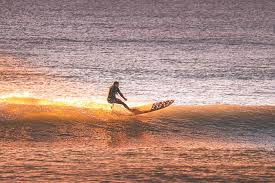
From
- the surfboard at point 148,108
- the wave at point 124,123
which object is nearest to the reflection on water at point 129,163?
the wave at point 124,123

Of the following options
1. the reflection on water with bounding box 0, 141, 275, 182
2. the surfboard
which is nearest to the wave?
the surfboard

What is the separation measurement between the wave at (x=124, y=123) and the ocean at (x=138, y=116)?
0.18 feet

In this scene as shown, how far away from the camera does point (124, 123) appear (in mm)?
32719

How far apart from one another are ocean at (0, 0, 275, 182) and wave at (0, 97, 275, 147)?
0.05 metres

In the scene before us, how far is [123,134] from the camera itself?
30.7 metres

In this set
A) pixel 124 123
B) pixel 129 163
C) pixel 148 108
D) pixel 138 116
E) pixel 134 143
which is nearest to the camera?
pixel 129 163

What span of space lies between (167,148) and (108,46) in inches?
2487

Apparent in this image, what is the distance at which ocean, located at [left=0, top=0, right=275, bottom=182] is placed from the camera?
976 inches

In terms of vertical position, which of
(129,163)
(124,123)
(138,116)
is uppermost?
(138,116)

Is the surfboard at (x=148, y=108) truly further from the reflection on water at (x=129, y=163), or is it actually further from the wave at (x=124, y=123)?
the reflection on water at (x=129, y=163)

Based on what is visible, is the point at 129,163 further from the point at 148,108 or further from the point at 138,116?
the point at 148,108

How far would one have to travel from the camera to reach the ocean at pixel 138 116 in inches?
976

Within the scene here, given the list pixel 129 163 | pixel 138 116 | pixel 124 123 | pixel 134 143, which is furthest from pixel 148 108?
pixel 129 163

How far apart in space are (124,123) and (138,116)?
78.7 inches
